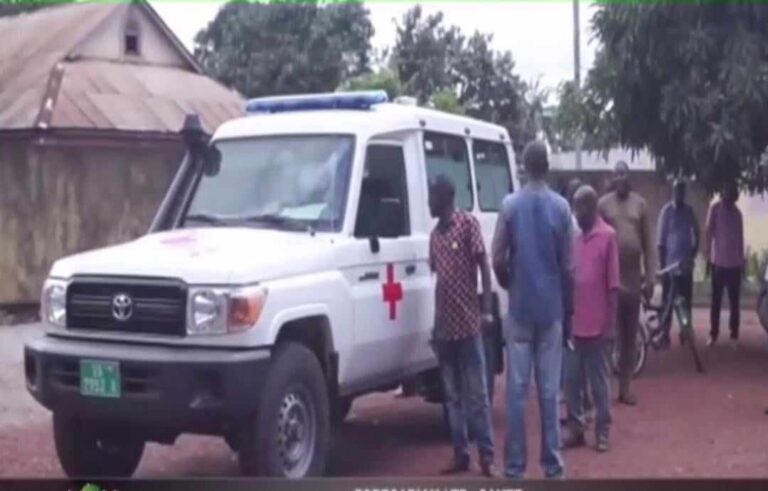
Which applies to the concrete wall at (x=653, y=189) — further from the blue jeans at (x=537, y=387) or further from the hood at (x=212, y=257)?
the hood at (x=212, y=257)

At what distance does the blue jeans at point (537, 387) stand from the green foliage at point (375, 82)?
1219 mm

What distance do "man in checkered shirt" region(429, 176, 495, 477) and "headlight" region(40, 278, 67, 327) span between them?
1587mm

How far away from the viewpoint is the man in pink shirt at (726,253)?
22.6 feet

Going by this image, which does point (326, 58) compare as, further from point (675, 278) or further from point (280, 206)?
point (675, 278)

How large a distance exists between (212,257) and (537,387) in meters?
1.53

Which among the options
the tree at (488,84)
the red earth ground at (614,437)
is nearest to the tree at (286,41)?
the tree at (488,84)

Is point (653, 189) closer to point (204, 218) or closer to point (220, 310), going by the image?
point (204, 218)

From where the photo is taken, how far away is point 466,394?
18.6 ft

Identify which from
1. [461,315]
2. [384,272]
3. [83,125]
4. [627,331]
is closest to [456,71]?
→ [384,272]

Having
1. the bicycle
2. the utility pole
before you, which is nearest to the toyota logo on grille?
A: the utility pole

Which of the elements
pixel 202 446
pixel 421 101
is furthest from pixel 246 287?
pixel 421 101

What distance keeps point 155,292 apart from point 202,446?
1.11 metres

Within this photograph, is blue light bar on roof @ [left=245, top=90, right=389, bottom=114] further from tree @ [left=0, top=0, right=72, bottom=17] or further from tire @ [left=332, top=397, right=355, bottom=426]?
tire @ [left=332, top=397, right=355, bottom=426]

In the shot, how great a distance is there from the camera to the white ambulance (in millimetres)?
4703
